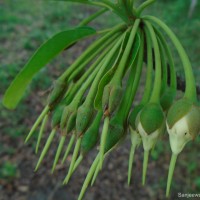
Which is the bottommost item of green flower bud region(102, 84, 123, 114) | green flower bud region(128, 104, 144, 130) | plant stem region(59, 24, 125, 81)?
green flower bud region(128, 104, 144, 130)

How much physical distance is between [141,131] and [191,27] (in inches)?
178

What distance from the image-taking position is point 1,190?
241cm

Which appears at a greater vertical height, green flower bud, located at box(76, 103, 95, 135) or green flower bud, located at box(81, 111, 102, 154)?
green flower bud, located at box(76, 103, 95, 135)

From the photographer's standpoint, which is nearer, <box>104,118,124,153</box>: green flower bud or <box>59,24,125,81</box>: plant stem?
<box>104,118,124,153</box>: green flower bud

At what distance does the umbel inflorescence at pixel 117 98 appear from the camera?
25.3 inches

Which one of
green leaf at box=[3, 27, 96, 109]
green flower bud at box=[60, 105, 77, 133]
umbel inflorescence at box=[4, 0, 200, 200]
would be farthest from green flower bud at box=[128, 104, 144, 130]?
green leaf at box=[3, 27, 96, 109]

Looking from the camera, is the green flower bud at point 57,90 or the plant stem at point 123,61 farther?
the green flower bud at point 57,90

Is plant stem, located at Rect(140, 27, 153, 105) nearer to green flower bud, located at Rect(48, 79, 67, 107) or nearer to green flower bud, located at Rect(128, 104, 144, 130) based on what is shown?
green flower bud, located at Rect(128, 104, 144, 130)

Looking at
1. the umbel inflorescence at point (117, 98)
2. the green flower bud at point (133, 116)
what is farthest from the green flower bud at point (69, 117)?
the green flower bud at point (133, 116)

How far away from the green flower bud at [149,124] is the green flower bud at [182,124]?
2 cm

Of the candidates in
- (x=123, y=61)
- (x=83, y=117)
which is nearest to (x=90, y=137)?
(x=83, y=117)

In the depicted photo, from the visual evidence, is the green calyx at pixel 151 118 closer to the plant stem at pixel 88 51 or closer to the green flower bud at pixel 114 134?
the green flower bud at pixel 114 134

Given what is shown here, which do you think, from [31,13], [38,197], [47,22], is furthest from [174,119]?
[31,13]

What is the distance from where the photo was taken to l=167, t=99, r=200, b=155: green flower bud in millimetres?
629
